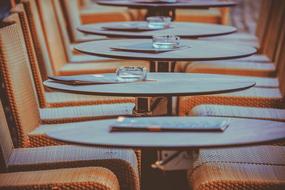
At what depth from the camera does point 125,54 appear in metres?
1.98

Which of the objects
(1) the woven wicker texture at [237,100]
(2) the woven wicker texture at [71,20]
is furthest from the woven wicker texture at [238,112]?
(2) the woven wicker texture at [71,20]

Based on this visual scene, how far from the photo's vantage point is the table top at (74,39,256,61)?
1.94 metres

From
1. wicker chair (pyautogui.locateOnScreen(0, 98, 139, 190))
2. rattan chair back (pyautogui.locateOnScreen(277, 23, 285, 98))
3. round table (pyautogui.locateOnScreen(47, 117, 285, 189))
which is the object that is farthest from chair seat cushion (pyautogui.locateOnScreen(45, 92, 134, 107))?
round table (pyautogui.locateOnScreen(47, 117, 285, 189))

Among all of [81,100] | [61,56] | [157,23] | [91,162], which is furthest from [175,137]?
[61,56]

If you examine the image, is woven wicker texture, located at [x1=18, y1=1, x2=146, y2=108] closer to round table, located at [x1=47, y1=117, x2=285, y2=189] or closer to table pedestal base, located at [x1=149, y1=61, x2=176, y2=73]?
table pedestal base, located at [x1=149, y1=61, x2=176, y2=73]

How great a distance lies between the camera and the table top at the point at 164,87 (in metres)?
1.51

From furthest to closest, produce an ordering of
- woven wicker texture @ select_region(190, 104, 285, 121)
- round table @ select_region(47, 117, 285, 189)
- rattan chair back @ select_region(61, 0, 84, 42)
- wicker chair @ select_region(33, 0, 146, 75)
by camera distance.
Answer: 1. rattan chair back @ select_region(61, 0, 84, 42)
2. wicker chair @ select_region(33, 0, 146, 75)
3. woven wicker texture @ select_region(190, 104, 285, 121)
4. round table @ select_region(47, 117, 285, 189)

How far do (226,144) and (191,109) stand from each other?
4.34 feet

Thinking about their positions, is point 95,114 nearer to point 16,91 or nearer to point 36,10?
point 16,91

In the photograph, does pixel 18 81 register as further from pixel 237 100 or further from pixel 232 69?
pixel 232 69

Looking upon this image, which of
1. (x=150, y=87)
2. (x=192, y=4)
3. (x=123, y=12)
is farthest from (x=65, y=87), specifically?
(x=123, y=12)

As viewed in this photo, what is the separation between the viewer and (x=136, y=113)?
5.93 feet

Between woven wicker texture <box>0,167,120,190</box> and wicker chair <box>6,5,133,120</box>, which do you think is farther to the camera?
wicker chair <box>6,5,133,120</box>

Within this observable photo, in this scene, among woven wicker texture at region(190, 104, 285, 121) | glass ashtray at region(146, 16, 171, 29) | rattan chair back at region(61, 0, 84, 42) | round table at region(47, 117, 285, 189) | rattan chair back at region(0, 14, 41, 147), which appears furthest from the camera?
rattan chair back at region(61, 0, 84, 42)
